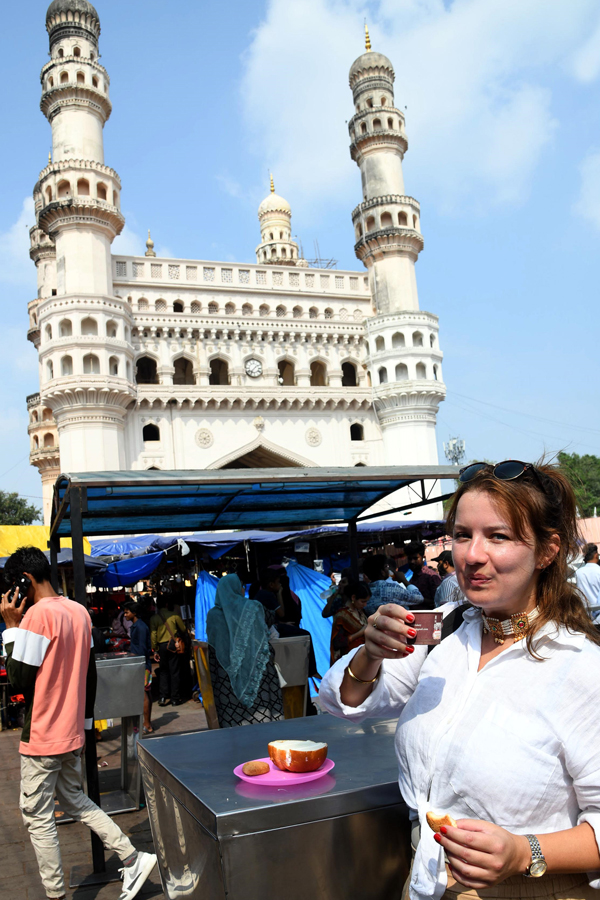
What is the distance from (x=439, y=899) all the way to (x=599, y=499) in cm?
4978

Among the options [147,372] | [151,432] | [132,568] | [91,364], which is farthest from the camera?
[147,372]

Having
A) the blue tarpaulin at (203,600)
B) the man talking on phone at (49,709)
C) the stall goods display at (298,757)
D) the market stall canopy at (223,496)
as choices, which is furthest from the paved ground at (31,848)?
the blue tarpaulin at (203,600)

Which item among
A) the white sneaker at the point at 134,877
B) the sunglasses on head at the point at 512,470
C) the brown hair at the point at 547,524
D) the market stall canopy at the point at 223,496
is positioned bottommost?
the white sneaker at the point at 134,877

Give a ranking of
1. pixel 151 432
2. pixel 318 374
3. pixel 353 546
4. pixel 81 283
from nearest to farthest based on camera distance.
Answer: pixel 353 546
pixel 81 283
pixel 151 432
pixel 318 374

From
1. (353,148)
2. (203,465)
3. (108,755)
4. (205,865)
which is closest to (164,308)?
(203,465)

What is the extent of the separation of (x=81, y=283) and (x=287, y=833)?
25606 mm

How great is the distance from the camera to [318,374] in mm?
31109

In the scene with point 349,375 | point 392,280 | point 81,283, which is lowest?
point 349,375

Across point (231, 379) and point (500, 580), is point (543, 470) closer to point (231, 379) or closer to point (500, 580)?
point (500, 580)

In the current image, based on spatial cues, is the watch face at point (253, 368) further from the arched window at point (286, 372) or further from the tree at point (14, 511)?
the tree at point (14, 511)

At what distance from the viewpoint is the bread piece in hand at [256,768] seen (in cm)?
188

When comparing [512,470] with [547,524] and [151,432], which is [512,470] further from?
[151,432]

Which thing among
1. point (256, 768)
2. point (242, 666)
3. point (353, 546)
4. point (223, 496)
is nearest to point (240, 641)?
point (242, 666)

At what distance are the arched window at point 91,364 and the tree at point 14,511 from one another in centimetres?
2058
